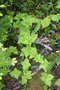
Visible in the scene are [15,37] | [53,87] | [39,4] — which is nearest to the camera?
[53,87]

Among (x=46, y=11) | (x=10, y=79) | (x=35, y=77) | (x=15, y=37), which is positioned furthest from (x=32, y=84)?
(x=46, y=11)

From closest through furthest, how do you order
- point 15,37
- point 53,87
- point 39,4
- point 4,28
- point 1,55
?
point 1,55 < point 4,28 < point 53,87 < point 15,37 < point 39,4

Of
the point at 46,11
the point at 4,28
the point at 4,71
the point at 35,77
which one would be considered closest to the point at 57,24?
the point at 46,11

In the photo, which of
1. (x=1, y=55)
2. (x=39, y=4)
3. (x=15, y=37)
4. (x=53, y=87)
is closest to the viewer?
(x=1, y=55)

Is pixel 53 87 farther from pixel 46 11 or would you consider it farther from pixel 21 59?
pixel 46 11

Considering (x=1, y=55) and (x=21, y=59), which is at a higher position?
(x=1, y=55)

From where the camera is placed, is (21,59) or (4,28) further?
(21,59)

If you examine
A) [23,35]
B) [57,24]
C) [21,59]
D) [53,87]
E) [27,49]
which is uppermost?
[23,35]

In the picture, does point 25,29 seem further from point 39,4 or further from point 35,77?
point 39,4

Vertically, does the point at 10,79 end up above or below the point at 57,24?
below
